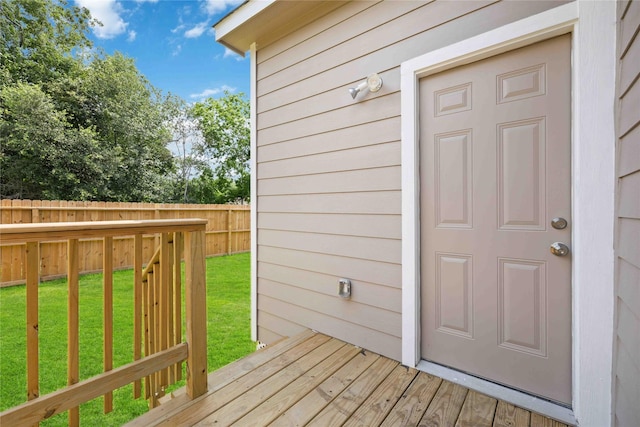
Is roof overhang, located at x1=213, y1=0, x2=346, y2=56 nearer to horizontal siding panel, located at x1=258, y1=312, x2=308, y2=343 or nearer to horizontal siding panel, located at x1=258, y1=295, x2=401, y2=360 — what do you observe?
horizontal siding panel, located at x1=258, y1=295, x2=401, y2=360

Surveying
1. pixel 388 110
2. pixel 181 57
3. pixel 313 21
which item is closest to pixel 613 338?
pixel 388 110

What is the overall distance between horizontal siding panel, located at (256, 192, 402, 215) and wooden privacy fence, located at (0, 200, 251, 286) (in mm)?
1661

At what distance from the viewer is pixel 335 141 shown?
92.4 inches

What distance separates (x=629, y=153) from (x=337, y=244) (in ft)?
5.50

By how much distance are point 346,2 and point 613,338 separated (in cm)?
257

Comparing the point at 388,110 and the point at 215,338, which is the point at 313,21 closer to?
the point at 388,110

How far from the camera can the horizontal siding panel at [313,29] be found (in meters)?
2.23

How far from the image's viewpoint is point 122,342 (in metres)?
3.13

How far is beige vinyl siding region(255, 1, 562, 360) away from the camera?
6.54 ft

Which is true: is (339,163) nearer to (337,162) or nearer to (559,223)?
(337,162)

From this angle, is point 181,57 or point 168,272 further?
point 181,57

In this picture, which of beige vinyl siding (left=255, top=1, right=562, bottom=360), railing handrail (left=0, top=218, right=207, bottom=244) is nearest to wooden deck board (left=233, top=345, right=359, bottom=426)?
beige vinyl siding (left=255, top=1, right=562, bottom=360)

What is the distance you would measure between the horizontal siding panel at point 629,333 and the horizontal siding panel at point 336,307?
1.08 metres

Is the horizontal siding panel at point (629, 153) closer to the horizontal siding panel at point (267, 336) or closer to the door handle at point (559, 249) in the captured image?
the door handle at point (559, 249)
